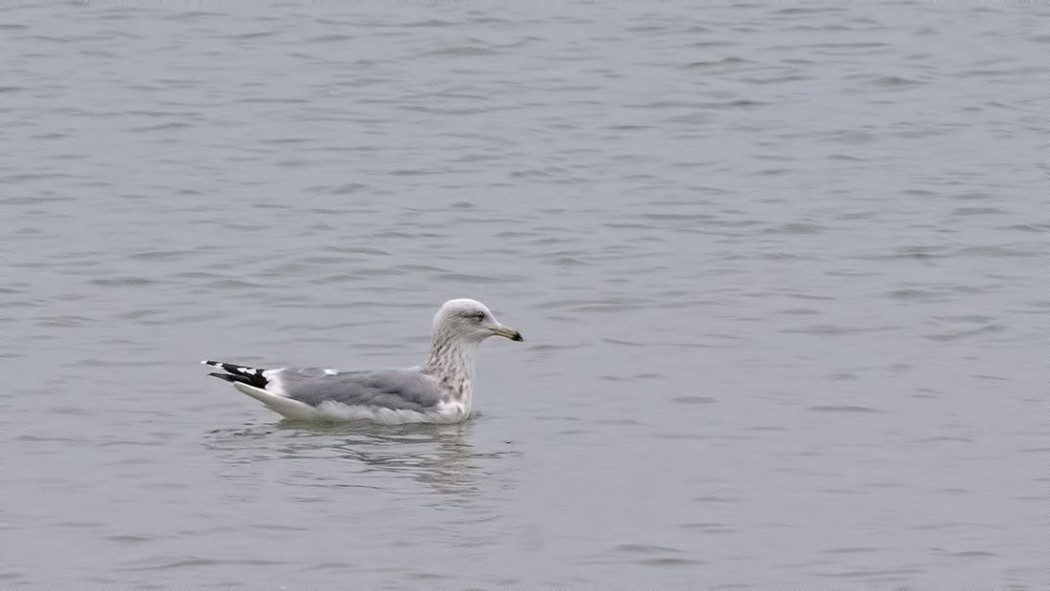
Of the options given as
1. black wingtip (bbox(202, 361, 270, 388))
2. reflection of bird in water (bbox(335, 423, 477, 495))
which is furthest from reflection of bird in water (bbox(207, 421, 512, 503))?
black wingtip (bbox(202, 361, 270, 388))

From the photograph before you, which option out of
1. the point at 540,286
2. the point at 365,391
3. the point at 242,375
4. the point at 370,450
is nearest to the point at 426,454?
the point at 370,450

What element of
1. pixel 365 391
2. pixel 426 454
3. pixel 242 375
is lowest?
pixel 426 454

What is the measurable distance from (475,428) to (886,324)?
368cm

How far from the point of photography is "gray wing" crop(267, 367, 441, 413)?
39.8ft

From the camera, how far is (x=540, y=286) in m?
15.2

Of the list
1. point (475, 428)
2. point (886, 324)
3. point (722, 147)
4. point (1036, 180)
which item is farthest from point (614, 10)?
point (475, 428)

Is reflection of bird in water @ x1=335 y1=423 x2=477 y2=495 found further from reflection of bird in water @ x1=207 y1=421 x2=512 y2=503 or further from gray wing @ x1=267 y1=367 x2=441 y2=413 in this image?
gray wing @ x1=267 y1=367 x2=441 y2=413

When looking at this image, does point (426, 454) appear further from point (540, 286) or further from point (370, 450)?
point (540, 286)

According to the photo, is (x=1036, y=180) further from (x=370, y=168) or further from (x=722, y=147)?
(x=370, y=168)

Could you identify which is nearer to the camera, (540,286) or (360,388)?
(360,388)

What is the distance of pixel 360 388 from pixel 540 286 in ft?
10.8

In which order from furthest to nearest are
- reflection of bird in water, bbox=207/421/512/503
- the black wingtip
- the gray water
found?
1. the black wingtip
2. reflection of bird in water, bbox=207/421/512/503
3. the gray water

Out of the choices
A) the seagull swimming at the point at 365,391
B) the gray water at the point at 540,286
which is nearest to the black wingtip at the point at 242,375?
the seagull swimming at the point at 365,391

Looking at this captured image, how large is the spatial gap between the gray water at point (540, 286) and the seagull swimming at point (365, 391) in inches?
6.3
